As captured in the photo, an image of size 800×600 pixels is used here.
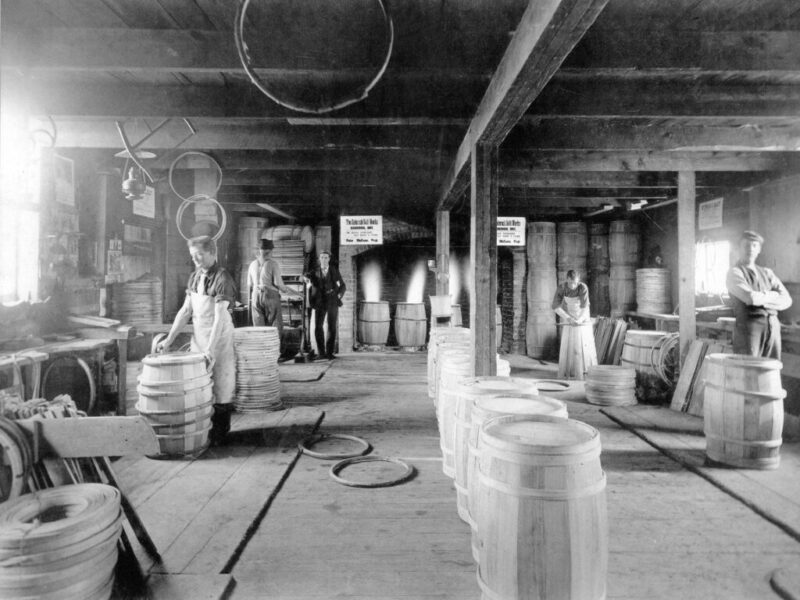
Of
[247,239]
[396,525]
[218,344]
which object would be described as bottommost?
[396,525]

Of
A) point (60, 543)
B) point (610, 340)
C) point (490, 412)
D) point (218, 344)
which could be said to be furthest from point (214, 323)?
point (610, 340)

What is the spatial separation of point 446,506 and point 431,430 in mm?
1880

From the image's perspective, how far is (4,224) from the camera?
582 centimetres

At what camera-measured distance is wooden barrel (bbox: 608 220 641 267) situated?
11.0m

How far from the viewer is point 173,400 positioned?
13.9ft

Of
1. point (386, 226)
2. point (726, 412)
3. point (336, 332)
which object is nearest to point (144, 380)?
point (726, 412)

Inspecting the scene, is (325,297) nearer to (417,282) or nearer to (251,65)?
(417,282)

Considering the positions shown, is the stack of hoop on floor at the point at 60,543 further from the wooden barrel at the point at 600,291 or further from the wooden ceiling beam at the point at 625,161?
the wooden barrel at the point at 600,291

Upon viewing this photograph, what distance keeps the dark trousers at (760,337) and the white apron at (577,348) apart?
→ 9.77 feet

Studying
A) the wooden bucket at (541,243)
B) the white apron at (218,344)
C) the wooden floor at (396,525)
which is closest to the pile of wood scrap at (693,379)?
the wooden floor at (396,525)

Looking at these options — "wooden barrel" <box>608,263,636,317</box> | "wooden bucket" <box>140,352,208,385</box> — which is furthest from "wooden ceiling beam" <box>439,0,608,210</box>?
"wooden barrel" <box>608,263,636,317</box>

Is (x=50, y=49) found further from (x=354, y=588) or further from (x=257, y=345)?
(x=354, y=588)

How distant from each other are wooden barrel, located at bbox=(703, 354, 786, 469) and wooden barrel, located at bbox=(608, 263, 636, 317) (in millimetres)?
6978

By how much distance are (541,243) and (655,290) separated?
2527 mm
